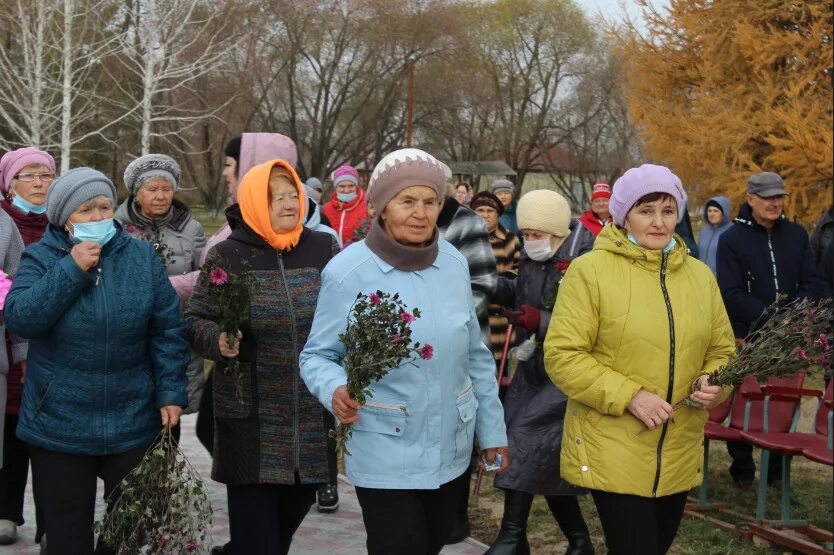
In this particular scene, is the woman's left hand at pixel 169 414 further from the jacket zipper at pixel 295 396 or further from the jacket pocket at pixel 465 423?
the jacket pocket at pixel 465 423

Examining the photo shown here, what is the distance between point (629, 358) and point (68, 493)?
7.68ft

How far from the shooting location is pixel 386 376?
3.89 metres

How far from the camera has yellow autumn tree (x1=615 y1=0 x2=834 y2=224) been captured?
16.5 metres

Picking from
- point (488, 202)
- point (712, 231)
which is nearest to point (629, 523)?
point (488, 202)

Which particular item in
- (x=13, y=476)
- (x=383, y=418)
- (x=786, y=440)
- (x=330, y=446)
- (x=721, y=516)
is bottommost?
(x=721, y=516)

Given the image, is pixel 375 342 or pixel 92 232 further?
pixel 92 232

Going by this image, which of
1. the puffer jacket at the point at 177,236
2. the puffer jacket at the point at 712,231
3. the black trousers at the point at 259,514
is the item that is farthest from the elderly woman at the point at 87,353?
the puffer jacket at the point at 712,231

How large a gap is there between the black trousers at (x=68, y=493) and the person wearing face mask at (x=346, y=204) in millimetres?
Answer: 6543

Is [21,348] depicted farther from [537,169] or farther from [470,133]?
[537,169]

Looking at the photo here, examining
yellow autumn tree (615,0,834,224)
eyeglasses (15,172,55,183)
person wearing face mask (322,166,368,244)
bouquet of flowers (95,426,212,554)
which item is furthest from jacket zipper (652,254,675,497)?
yellow autumn tree (615,0,834,224)

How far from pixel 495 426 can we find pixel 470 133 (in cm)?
5021

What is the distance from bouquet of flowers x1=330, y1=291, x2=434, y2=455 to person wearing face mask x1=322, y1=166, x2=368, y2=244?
7454 millimetres

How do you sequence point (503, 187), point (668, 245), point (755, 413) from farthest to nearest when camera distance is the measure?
point (503, 187), point (755, 413), point (668, 245)

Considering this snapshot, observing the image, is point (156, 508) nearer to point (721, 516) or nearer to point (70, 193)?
point (70, 193)
